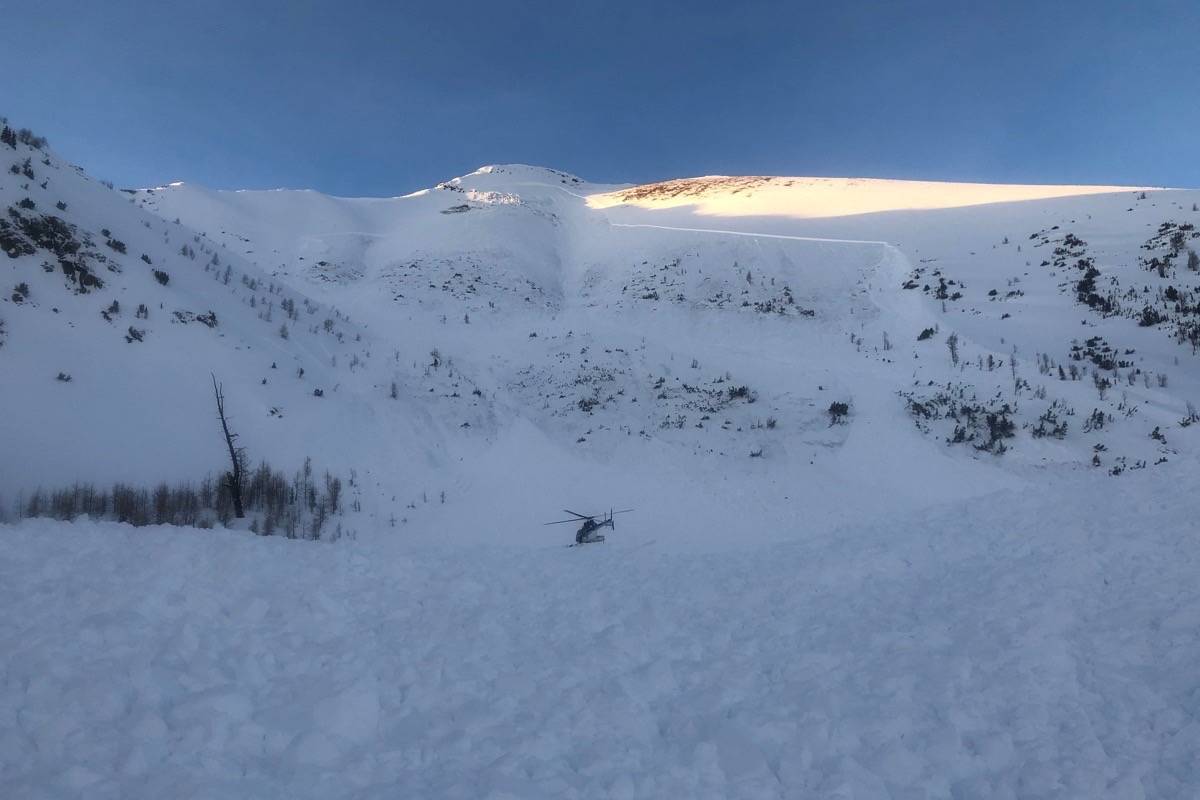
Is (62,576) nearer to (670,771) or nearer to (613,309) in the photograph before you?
(670,771)

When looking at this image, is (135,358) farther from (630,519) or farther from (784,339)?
(784,339)

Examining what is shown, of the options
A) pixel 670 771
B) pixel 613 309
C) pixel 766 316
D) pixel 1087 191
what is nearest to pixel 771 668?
pixel 670 771

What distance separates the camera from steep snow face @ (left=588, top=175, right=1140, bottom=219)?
34.2m

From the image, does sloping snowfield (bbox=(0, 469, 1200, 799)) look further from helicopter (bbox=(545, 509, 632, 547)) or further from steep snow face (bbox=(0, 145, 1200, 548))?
steep snow face (bbox=(0, 145, 1200, 548))

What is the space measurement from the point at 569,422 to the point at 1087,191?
31.5m

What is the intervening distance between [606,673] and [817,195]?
1674 inches

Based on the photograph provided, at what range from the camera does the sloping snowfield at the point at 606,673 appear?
171 inches

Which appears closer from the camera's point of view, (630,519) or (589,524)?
(589,524)

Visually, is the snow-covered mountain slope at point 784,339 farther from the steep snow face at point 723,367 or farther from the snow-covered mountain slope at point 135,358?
the snow-covered mountain slope at point 135,358

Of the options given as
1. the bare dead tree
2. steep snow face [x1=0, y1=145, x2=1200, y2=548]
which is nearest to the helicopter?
steep snow face [x1=0, y1=145, x2=1200, y2=548]

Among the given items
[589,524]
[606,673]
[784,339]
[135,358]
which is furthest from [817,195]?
[606,673]

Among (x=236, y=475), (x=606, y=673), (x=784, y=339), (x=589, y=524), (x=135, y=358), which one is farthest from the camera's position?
(x=784, y=339)

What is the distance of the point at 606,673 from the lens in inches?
246

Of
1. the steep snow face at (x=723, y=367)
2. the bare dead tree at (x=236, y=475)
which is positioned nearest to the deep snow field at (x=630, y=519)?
the steep snow face at (x=723, y=367)
